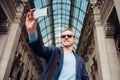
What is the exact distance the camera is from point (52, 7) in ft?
105

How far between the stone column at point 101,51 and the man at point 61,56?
9496 millimetres

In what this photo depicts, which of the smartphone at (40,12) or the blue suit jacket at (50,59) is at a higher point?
the smartphone at (40,12)

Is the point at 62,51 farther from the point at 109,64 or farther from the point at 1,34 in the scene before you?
the point at 1,34

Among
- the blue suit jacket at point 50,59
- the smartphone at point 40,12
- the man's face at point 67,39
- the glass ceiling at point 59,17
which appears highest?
the glass ceiling at point 59,17

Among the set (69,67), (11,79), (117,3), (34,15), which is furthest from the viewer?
(11,79)

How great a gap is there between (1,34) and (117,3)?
813cm

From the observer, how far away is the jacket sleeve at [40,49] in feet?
10.2

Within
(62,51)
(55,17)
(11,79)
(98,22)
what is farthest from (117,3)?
(55,17)

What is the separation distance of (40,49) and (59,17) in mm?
33469

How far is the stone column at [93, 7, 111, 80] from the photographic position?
12680mm

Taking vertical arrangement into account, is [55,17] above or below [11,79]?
above

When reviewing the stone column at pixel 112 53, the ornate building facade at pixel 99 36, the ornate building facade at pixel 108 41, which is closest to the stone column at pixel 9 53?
the ornate building facade at pixel 99 36

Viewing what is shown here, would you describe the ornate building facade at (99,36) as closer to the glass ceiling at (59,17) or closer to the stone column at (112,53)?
the stone column at (112,53)

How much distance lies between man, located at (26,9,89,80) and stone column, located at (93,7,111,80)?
9.50 metres
